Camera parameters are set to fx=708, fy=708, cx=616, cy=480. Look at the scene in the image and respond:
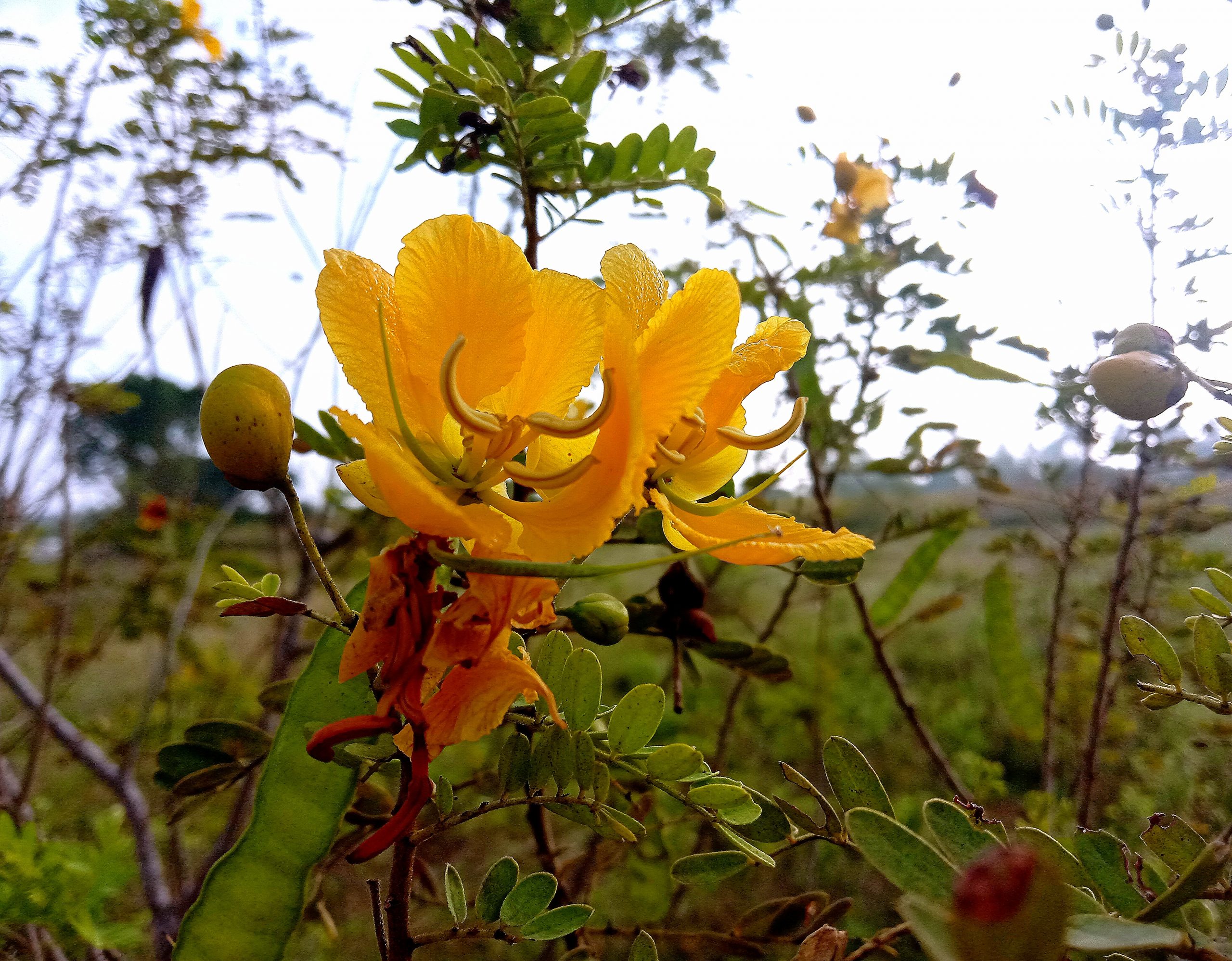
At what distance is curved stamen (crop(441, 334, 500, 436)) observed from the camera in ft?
1.00

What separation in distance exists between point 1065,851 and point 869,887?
1.26 m

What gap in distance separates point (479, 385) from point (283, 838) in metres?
0.27

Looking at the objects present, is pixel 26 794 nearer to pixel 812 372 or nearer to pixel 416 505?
pixel 416 505

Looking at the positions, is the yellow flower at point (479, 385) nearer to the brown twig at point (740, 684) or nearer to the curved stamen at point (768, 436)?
the curved stamen at point (768, 436)

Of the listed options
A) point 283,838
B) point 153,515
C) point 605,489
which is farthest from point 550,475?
point 153,515

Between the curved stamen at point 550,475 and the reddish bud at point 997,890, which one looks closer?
the reddish bud at point 997,890

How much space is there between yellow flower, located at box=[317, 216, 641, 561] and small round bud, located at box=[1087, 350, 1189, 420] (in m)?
0.32

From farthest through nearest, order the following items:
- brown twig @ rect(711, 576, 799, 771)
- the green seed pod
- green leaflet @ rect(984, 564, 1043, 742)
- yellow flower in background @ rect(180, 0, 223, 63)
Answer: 1. yellow flower in background @ rect(180, 0, 223, 63)
2. green leaflet @ rect(984, 564, 1043, 742)
3. brown twig @ rect(711, 576, 799, 771)
4. the green seed pod

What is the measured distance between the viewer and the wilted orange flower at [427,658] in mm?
293

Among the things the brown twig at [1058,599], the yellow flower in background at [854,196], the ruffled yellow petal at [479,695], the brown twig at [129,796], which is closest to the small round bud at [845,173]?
the yellow flower in background at [854,196]

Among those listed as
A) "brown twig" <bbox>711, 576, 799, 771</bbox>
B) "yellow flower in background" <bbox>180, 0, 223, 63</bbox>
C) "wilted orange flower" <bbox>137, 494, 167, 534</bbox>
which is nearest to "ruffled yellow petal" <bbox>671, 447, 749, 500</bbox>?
"brown twig" <bbox>711, 576, 799, 771</bbox>

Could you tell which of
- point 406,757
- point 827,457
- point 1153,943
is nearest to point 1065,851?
point 1153,943

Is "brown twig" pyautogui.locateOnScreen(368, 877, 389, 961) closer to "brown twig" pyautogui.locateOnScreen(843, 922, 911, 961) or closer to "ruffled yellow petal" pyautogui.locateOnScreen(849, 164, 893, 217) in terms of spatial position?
"brown twig" pyautogui.locateOnScreen(843, 922, 911, 961)

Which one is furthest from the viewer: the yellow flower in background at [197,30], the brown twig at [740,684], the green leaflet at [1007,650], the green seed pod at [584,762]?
the yellow flower in background at [197,30]
